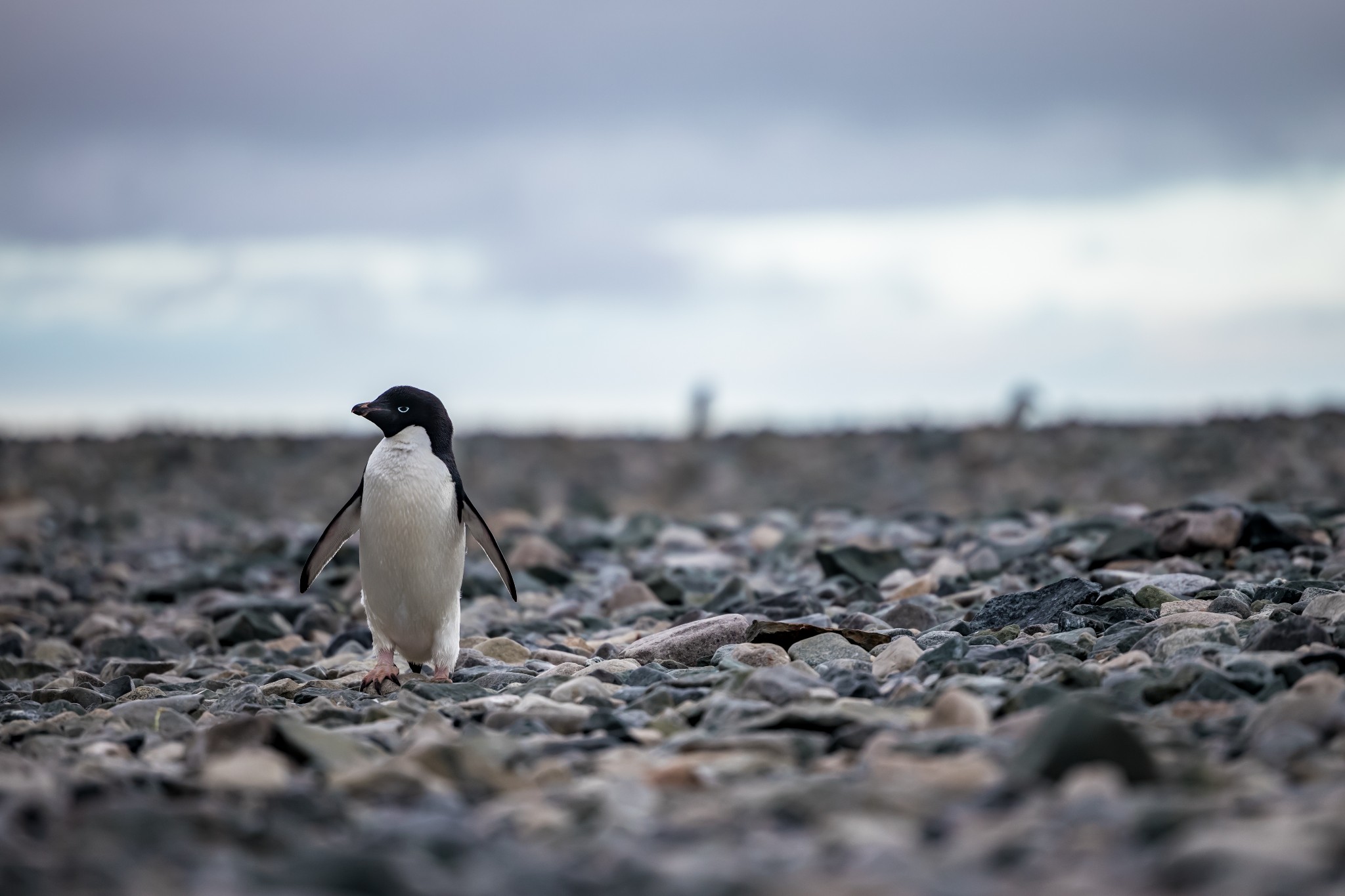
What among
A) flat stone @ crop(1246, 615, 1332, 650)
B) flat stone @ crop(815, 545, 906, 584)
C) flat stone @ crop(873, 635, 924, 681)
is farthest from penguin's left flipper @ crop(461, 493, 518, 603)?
flat stone @ crop(1246, 615, 1332, 650)

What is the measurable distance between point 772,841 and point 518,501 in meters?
15.7

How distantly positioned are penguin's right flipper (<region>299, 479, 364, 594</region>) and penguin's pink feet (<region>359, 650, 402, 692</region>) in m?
0.80

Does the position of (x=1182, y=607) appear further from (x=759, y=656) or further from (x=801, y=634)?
(x=759, y=656)

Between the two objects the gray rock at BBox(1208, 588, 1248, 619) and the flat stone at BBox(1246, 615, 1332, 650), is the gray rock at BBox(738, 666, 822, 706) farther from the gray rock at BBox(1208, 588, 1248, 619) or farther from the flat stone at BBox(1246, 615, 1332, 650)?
the gray rock at BBox(1208, 588, 1248, 619)

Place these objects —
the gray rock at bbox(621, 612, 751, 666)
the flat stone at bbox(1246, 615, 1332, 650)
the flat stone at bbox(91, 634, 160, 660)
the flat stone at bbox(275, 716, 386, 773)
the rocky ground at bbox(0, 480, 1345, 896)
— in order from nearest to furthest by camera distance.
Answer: the rocky ground at bbox(0, 480, 1345, 896) → the flat stone at bbox(275, 716, 386, 773) → the flat stone at bbox(1246, 615, 1332, 650) → the gray rock at bbox(621, 612, 751, 666) → the flat stone at bbox(91, 634, 160, 660)

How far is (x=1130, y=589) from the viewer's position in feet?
19.4

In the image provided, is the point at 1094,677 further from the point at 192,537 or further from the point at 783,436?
the point at 783,436

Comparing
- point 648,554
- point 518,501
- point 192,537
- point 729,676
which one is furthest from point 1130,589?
point 518,501

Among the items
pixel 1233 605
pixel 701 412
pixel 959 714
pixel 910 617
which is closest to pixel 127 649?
pixel 910 617

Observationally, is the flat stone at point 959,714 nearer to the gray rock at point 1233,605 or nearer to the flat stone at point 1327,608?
the flat stone at point 1327,608

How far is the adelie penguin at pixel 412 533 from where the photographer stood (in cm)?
587

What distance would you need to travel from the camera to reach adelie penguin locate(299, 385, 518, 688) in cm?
587

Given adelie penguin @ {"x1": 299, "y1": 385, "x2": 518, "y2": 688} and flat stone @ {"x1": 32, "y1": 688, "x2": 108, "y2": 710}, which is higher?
adelie penguin @ {"x1": 299, "y1": 385, "x2": 518, "y2": 688}

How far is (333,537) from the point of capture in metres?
6.49
